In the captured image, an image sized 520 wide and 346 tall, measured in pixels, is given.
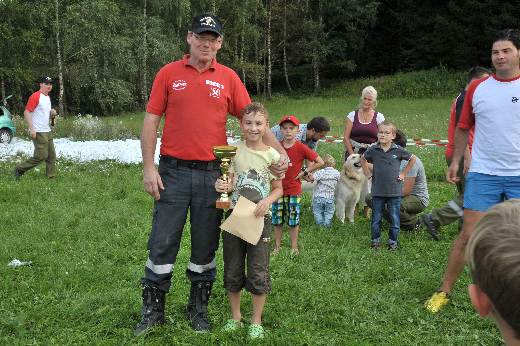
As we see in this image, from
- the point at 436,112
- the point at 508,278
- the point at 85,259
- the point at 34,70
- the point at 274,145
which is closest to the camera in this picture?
the point at 508,278

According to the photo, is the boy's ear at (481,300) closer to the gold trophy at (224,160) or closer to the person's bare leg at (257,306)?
the gold trophy at (224,160)

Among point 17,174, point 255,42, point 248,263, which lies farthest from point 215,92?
point 255,42

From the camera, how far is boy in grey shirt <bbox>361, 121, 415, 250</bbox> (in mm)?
6816

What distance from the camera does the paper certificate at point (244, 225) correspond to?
4.09 m

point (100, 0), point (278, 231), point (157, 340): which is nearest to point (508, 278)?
point (157, 340)

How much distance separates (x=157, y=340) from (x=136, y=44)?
29.8 meters

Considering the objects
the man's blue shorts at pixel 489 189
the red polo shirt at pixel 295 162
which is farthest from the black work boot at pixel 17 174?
the man's blue shorts at pixel 489 189

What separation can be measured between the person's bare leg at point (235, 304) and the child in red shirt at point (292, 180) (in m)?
2.11

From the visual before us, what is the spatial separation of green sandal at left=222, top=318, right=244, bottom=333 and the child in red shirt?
85.1 inches

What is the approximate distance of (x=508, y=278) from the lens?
58.8 inches

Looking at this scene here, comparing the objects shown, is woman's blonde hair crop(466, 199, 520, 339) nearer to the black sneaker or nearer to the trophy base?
the trophy base

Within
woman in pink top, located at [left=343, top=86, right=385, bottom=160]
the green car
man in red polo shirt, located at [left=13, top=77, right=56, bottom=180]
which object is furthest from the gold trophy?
the green car

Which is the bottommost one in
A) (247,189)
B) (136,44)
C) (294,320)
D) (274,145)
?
(294,320)

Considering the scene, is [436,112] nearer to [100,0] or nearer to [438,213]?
[100,0]
